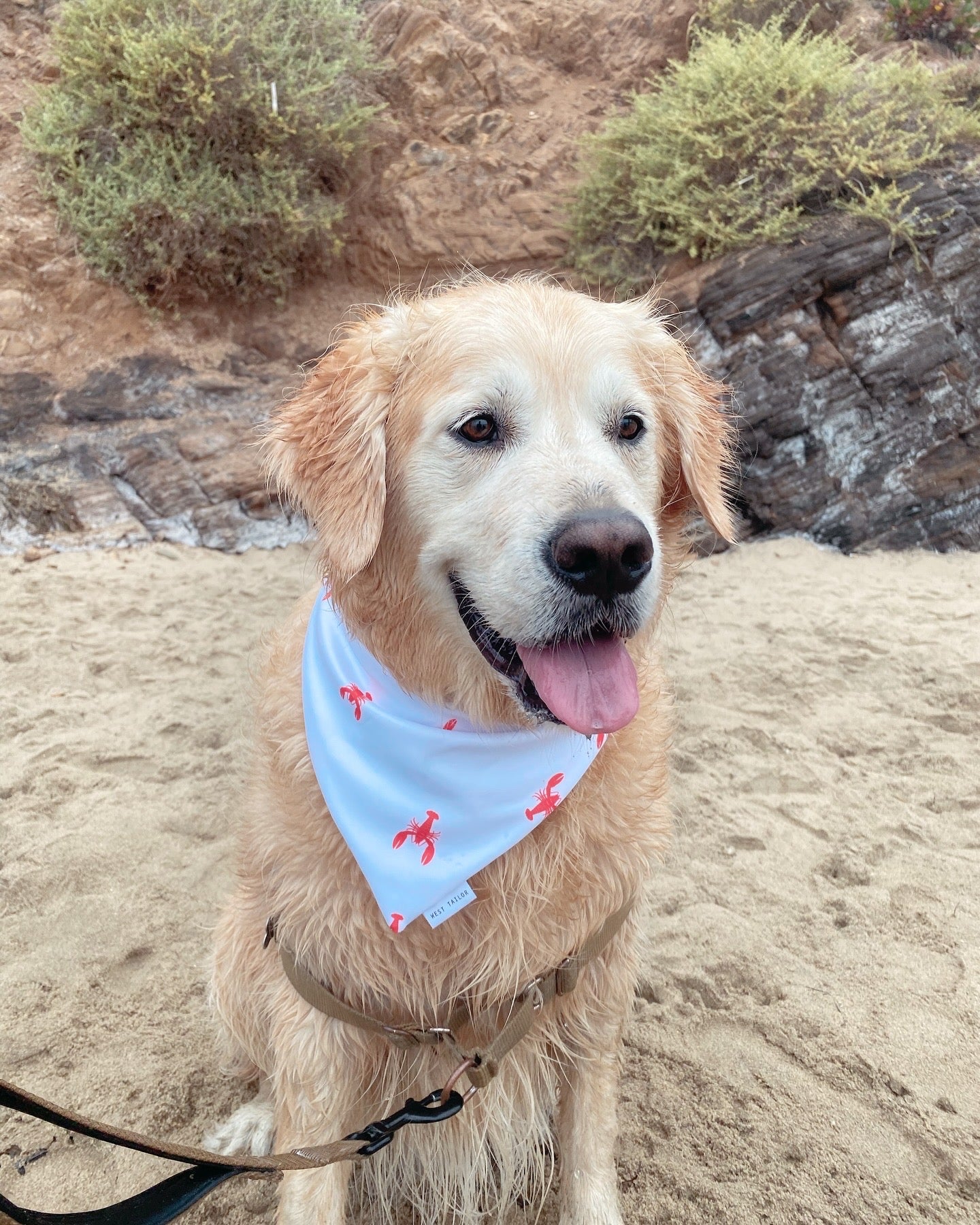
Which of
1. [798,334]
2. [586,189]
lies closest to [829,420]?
[798,334]

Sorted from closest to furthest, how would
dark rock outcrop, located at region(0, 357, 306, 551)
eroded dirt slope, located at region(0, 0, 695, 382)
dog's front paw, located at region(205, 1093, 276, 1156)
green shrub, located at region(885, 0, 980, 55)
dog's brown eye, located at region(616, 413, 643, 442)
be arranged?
dog's brown eye, located at region(616, 413, 643, 442) < dog's front paw, located at region(205, 1093, 276, 1156) < dark rock outcrop, located at region(0, 357, 306, 551) < eroded dirt slope, located at region(0, 0, 695, 382) < green shrub, located at region(885, 0, 980, 55)

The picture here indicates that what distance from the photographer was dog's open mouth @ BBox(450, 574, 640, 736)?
1.60m

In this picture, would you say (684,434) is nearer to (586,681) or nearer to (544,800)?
(586,681)

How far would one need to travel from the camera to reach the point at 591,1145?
6.44 ft

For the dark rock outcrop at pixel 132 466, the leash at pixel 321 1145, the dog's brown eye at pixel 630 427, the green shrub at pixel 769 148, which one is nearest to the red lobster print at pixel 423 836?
the leash at pixel 321 1145

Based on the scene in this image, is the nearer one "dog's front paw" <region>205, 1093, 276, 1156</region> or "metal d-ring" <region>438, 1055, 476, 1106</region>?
"metal d-ring" <region>438, 1055, 476, 1106</region>

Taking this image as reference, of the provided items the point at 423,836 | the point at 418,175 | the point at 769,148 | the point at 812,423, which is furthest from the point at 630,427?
the point at 418,175

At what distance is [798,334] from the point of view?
577 cm

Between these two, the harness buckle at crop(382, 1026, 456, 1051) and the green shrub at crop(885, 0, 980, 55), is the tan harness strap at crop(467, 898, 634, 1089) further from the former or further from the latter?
the green shrub at crop(885, 0, 980, 55)

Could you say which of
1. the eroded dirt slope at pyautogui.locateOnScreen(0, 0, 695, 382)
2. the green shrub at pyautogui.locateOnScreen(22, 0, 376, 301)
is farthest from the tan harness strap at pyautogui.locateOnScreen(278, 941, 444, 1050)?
the green shrub at pyautogui.locateOnScreen(22, 0, 376, 301)

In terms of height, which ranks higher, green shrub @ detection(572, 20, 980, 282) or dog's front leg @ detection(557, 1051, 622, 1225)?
green shrub @ detection(572, 20, 980, 282)

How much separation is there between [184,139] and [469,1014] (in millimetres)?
7008

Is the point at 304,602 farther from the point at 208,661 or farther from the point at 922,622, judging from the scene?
the point at 922,622

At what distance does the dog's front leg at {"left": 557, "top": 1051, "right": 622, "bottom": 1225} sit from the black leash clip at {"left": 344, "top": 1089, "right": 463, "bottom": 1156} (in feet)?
1.51
